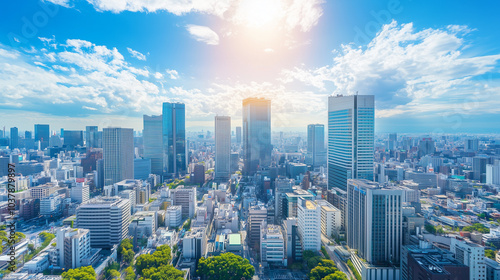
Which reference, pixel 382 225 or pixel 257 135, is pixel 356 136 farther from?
pixel 257 135

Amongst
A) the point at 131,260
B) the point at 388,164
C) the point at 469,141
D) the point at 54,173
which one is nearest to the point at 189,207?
the point at 131,260

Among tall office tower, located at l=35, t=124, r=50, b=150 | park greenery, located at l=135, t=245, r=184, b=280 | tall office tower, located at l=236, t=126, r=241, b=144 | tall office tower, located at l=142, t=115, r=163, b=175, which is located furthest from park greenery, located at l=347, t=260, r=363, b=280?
tall office tower, located at l=236, t=126, r=241, b=144

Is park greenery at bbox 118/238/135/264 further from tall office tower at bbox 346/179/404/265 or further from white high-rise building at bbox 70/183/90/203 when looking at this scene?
white high-rise building at bbox 70/183/90/203

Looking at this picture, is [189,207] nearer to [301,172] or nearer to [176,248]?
[176,248]

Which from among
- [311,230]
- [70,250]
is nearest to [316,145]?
[311,230]

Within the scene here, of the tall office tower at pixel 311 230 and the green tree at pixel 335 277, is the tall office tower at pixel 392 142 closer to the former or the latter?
the tall office tower at pixel 311 230

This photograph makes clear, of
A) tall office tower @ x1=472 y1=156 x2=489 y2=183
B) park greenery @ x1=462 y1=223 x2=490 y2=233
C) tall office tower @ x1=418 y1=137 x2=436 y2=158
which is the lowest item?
park greenery @ x1=462 y1=223 x2=490 y2=233
